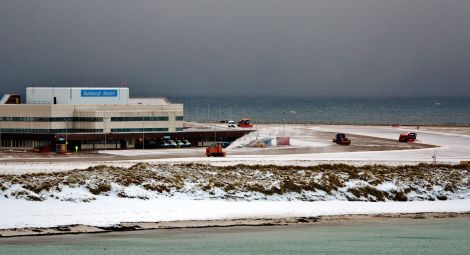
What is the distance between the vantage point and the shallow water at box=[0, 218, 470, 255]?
50.4 m

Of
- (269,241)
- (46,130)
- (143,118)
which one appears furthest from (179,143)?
(269,241)

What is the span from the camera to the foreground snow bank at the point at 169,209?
189 ft

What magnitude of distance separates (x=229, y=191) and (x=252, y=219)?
786 centimetres

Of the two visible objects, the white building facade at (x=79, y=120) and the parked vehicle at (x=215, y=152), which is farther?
the white building facade at (x=79, y=120)

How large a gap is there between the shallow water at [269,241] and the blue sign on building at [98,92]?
7827cm

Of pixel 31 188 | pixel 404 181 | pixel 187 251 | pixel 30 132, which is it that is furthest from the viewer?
pixel 30 132

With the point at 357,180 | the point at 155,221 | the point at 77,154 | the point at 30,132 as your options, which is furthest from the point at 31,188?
the point at 30,132

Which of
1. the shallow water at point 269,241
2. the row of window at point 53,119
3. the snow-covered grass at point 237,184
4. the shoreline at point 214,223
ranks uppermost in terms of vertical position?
the row of window at point 53,119

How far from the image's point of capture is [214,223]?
2308 inches

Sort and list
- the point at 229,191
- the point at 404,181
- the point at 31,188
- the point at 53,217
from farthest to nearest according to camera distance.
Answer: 1. the point at 404,181
2. the point at 229,191
3. the point at 31,188
4. the point at 53,217

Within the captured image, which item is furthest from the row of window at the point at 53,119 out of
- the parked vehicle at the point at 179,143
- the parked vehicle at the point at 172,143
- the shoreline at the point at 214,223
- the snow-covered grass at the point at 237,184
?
the shoreline at the point at 214,223

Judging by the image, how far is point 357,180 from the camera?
2817 inches

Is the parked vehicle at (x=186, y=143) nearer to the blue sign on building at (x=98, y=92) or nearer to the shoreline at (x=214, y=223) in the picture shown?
the blue sign on building at (x=98, y=92)

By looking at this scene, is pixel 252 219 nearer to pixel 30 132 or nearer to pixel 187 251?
pixel 187 251
